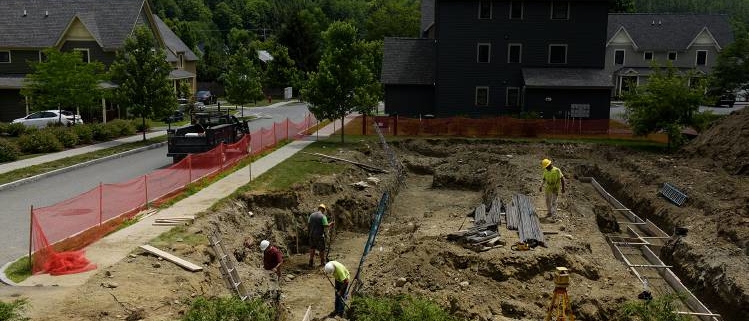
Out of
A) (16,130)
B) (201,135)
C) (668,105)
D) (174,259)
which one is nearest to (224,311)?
(174,259)

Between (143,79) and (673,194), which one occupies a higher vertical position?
(143,79)

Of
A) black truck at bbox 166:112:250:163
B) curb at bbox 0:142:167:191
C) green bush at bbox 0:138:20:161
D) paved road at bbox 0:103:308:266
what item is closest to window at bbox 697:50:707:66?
black truck at bbox 166:112:250:163

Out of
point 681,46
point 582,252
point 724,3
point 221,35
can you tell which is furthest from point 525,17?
point 724,3

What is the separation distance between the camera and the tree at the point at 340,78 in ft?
111

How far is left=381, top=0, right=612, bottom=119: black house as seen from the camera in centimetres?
4156

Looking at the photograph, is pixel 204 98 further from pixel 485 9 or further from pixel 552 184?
pixel 552 184

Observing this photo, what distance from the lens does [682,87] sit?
3284 cm

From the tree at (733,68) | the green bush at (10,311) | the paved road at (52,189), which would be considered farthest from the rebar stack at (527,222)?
the tree at (733,68)

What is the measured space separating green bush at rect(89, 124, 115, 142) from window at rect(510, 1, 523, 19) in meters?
26.5

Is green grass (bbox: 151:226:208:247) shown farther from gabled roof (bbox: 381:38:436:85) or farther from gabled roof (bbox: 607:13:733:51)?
gabled roof (bbox: 607:13:733:51)

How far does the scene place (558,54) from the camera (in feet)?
141

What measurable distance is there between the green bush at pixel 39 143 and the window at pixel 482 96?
2594 cm

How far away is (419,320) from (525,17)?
35452 millimetres

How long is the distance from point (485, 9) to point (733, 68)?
24408mm
